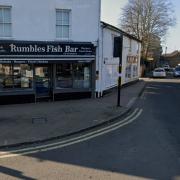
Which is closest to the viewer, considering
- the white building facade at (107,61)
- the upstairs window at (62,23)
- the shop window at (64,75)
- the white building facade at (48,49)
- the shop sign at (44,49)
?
→ the shop sign at (44,49)

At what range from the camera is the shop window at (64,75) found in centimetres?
1752

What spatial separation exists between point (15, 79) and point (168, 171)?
11.2 m

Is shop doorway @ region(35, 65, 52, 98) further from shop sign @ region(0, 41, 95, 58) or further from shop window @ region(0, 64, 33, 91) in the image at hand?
shop sign @ region(0, 41, 95, 58)

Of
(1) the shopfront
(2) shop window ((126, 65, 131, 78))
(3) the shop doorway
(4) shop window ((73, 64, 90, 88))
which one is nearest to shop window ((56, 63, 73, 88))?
(1) the shopfront

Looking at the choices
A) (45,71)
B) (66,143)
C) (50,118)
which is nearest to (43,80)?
(45,71)

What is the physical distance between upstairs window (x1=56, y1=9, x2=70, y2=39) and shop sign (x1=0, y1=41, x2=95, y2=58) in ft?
A: 2.13

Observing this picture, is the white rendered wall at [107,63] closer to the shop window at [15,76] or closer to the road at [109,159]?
the shop window at [15,76]

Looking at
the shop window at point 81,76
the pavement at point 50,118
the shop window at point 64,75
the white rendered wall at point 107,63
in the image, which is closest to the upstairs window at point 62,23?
the shop window at point 64,75

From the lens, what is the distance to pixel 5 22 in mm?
16062

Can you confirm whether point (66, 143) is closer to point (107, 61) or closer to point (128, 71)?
point (107, 61)

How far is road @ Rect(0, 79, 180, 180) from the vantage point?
665 centimetres

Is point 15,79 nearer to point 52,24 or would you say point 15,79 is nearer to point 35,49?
point 35,49

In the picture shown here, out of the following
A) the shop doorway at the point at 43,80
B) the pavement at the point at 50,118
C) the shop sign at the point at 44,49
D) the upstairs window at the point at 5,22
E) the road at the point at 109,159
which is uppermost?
the upstairs window at the point at 5,22

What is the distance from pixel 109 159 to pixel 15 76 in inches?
392
